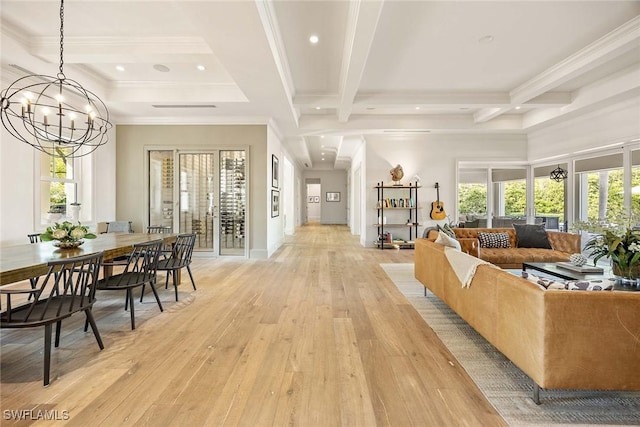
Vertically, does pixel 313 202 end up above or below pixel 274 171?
below

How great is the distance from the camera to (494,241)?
191 inches

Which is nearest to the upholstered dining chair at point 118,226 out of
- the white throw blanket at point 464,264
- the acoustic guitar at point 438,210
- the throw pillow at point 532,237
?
the white throw blanket at point 464,264

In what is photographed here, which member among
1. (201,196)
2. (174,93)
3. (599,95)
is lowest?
(201,196)

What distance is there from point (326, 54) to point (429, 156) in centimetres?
465

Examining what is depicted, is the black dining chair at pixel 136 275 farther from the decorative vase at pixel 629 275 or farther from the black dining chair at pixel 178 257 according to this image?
the decorative vase at pixel 629 275

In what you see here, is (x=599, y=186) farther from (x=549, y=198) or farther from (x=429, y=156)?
(x=429, y=156)

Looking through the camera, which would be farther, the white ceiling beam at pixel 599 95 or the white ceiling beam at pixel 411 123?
the white ceiling beam at pixel 411 123

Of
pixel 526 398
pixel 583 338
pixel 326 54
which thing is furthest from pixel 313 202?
pixel 583 338

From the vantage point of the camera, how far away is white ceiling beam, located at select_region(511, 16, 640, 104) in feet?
11.1

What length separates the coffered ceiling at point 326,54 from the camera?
9.96 feet

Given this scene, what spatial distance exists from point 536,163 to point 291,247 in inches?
260

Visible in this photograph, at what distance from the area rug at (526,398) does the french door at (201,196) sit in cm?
491

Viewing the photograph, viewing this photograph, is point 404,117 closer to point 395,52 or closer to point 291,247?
point 395,52

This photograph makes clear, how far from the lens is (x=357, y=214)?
10.6 metres
